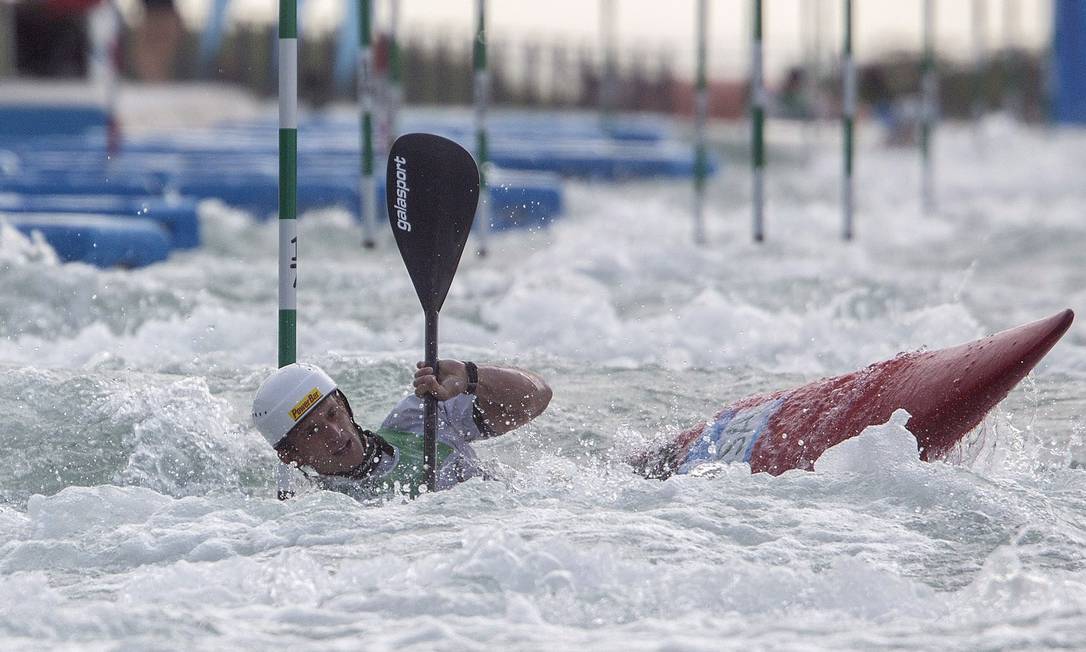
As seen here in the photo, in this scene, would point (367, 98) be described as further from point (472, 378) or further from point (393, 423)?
point (472, 378)

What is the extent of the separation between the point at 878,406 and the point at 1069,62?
17886 mm

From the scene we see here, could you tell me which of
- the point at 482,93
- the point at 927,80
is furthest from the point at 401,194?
the point at 927,80

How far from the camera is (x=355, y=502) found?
3828mm

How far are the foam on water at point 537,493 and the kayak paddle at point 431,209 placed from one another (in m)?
0.47

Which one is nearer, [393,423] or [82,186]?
[393,423]

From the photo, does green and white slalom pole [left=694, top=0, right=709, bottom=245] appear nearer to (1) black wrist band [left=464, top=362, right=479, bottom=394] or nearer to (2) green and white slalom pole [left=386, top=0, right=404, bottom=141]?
(2) green and white slalom pole [left=386, top=0, right=404, bottom=141]

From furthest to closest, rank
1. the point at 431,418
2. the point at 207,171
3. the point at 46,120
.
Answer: the point at 46,120, the point at 207,171, the point at 431,418

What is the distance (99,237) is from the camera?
26.3ft

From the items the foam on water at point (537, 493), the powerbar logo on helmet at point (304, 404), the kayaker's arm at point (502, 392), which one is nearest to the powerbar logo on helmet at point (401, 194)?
the kayaker's arm at point (502, 392)

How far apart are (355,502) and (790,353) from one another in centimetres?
280

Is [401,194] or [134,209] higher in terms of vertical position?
[401,194]

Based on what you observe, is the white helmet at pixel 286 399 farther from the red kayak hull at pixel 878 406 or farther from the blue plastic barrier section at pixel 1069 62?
the blue plastic barrier section at pixel 1069 62

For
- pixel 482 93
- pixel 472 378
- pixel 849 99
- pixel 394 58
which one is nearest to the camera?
pixel 472 378

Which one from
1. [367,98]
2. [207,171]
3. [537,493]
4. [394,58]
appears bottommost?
[537,493]
